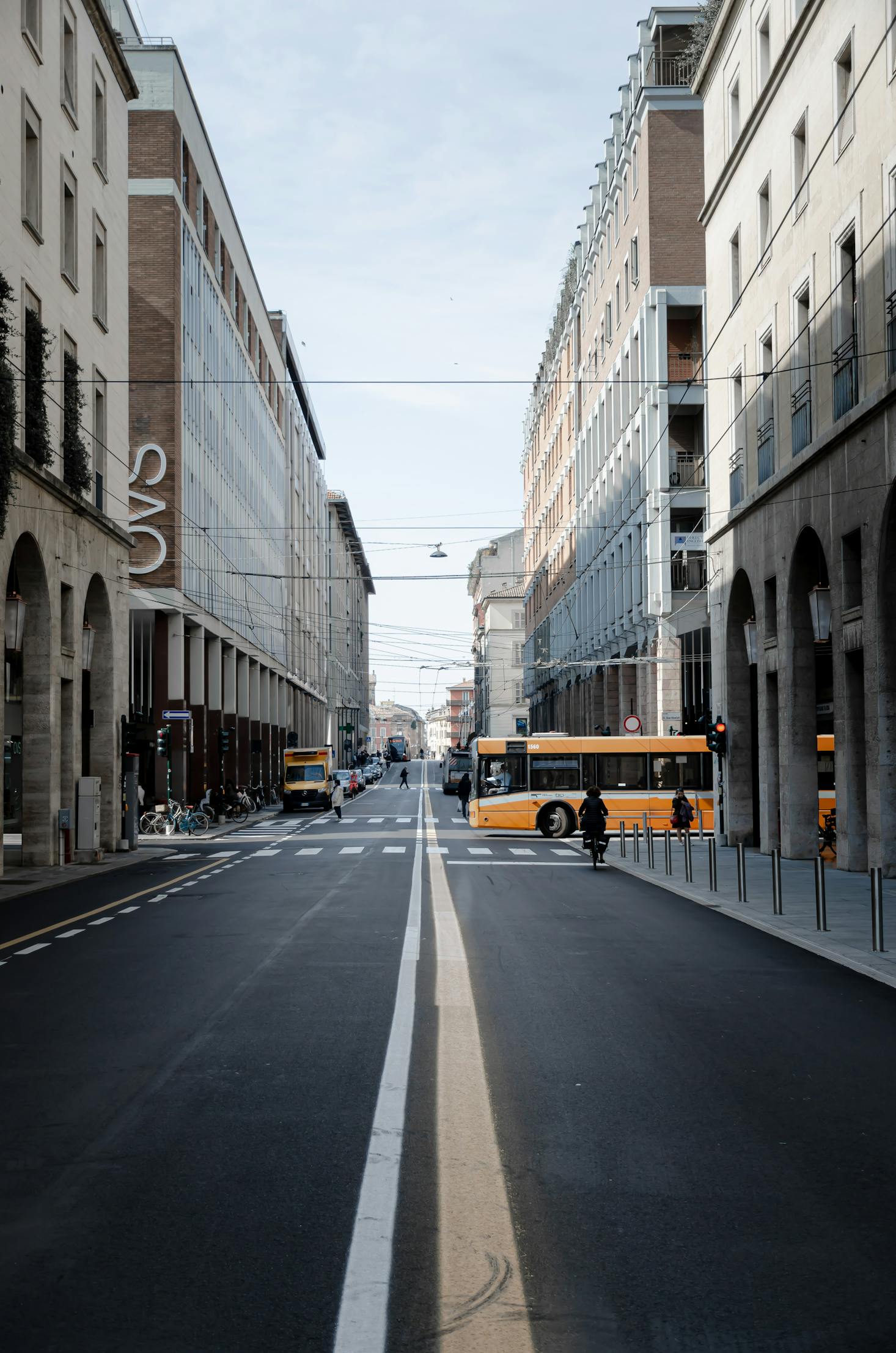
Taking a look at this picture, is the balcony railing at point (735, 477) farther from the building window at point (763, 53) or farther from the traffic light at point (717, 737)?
the building window at point (763, 53)

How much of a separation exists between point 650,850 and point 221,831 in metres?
20.4

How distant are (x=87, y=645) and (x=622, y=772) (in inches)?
576

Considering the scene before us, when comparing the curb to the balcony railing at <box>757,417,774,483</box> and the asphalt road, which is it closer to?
the asphalt road

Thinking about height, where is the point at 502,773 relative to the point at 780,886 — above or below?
above

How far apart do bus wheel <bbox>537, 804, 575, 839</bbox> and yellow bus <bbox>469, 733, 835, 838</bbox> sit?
0.06 feet

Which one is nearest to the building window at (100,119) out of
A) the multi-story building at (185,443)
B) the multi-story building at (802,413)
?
the multi-story building at (185,443)

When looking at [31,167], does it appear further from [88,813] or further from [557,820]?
[557,820]

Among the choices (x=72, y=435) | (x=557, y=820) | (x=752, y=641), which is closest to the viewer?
(x=72, y=435)

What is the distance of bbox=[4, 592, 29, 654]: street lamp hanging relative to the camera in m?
26.0

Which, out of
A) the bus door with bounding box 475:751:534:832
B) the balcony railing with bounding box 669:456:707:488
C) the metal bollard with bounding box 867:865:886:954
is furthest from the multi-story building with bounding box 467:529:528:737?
the metal bollard with bounding box 867:865:886:954

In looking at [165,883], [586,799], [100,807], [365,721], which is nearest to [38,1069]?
[165,883]

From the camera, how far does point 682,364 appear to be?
162ft

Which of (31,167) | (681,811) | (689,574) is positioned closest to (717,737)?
(681,811)

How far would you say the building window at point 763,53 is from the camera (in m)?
29.9
